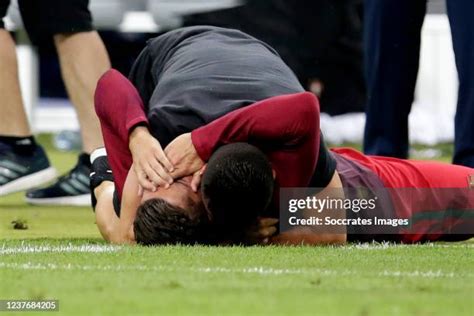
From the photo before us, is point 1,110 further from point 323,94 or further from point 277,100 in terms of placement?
point 323,94

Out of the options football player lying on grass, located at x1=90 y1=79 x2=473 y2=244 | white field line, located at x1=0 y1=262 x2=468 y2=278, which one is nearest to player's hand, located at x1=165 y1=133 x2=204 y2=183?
football player lying on grass, located at x1=90 y1=79 x2=473 y2=244

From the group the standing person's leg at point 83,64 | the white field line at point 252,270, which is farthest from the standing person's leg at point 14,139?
the white field line at point 252,270

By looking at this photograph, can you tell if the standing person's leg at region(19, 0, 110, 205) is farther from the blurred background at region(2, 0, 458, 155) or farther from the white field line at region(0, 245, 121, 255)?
the blurred background at region(2, 0, 458, 155)

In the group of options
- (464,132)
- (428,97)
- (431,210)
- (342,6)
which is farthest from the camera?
(428,97)

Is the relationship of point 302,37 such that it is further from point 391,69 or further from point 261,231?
point 261,231

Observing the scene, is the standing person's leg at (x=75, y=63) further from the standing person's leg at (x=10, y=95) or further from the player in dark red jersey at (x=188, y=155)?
the player in dark red jersey at (x=188, y=155)

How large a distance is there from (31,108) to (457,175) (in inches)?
262

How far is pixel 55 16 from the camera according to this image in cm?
657

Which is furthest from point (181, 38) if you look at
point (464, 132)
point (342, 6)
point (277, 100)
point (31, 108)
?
point (31, 108)

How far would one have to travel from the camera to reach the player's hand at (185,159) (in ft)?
14.3

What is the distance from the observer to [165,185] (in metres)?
4.38

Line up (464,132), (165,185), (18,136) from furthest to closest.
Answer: (18,136) < (464,132) < (165,185)

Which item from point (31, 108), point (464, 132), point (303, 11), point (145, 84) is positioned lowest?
point (31, 108)

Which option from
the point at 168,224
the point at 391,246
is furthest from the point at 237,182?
the point at 391,246
